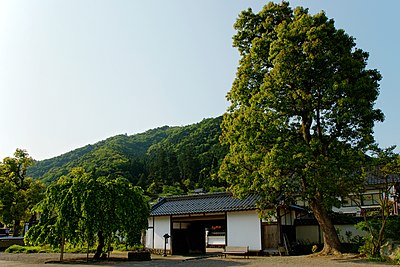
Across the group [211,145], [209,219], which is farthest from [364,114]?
[211,145]

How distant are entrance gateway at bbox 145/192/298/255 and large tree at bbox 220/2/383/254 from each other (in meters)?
2.31

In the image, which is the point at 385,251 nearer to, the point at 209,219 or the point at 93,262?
the point at 209,219

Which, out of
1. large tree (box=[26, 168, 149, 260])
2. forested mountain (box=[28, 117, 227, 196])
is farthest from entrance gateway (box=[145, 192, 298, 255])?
forested mountain (box=[28, 117, 227, 196])

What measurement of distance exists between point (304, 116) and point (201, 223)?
1110 cm

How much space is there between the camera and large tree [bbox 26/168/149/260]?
16.8 m

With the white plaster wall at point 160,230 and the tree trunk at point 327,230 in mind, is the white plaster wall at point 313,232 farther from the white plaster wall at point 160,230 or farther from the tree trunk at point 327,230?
the white plaster wall at point 160,230

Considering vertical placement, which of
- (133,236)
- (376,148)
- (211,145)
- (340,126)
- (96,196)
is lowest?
(133,236)

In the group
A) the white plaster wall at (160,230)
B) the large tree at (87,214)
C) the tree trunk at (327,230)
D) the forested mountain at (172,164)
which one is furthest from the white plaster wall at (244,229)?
the forested mountain at (172,164)

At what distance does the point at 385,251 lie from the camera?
15203mm

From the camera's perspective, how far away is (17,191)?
31.9 meters

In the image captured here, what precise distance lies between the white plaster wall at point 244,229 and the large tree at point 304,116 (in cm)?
208

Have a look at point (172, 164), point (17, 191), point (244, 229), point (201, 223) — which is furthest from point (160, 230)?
point (172, 164)

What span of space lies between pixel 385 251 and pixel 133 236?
11.1 meters

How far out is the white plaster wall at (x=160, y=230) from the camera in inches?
918
